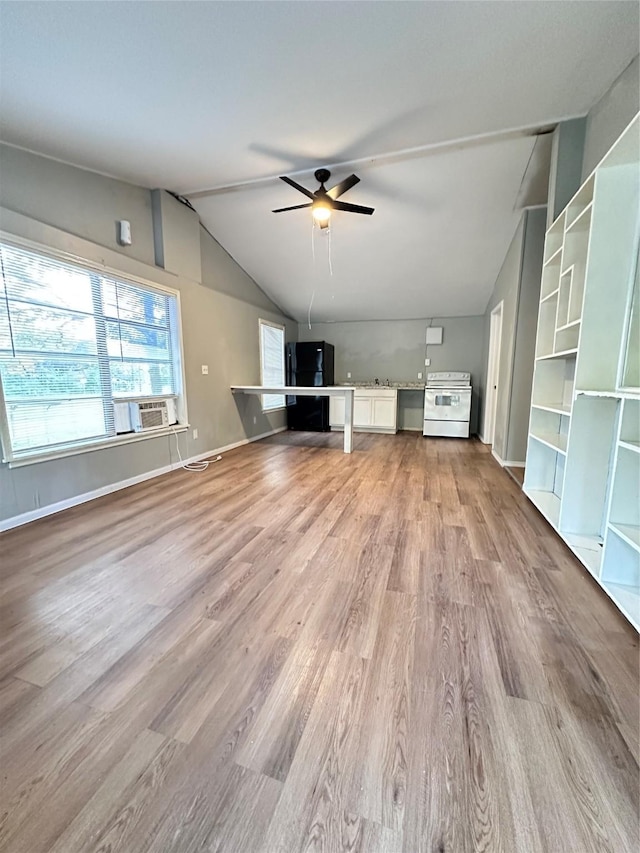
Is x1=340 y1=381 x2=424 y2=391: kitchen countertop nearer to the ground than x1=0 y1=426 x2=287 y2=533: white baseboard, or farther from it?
farther from it

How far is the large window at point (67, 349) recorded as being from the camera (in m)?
2.42

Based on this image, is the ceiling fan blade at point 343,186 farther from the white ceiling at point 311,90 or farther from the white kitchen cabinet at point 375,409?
the white kitchen cabinet at point 375,409

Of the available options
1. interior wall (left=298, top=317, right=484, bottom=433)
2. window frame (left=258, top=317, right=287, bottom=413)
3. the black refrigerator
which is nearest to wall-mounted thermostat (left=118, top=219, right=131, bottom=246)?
window frame (left=258, top=317, right=287, bottom=413)

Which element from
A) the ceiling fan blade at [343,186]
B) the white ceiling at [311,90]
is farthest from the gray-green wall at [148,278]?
the ceiling fan blade at [343,186]

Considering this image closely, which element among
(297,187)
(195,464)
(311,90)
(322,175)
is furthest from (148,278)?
(311,90)

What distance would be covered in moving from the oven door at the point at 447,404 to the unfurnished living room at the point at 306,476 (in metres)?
1.36

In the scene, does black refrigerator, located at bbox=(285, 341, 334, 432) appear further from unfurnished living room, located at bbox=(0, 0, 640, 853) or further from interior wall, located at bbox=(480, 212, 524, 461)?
interior wall, located at bbox=(480, 212, 524, 461)

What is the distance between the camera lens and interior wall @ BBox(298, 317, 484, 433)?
635 centimetres

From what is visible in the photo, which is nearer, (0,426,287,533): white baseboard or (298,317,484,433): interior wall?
(0,426,287,533): white baseboard

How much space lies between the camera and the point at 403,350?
22.1 ft

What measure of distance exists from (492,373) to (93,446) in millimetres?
5229

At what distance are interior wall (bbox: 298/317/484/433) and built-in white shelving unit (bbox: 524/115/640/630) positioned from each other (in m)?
3.88

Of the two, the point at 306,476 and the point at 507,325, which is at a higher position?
A: the point at 507,325

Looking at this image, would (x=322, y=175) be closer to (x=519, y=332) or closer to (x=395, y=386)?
(x=519, y=332)
